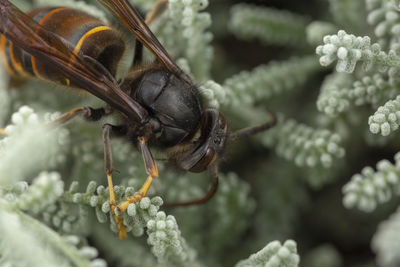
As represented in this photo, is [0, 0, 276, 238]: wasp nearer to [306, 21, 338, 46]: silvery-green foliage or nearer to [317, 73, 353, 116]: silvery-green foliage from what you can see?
[317, 73, 353, 116]: silvery-green foliage

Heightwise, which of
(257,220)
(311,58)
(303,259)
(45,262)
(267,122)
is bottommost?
(45,262)

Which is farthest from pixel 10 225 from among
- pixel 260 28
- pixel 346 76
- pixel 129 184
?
pixel 260 28

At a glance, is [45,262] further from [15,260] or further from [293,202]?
[293,202]

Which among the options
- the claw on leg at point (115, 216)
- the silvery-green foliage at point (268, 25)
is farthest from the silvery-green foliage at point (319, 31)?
the claw on leg at point (115, 216)

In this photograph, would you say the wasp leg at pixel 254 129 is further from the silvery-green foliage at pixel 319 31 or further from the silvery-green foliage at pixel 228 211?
the silvery-green foliage at pixel 319 31

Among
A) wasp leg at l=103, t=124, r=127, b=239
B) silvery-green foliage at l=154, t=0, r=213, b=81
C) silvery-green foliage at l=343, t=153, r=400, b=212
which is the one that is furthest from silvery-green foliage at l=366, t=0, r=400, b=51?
wasp leg at l=103, t=124, r=127, b=239

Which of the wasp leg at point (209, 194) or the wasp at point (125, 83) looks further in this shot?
the wasp leg at point (209, 194)
